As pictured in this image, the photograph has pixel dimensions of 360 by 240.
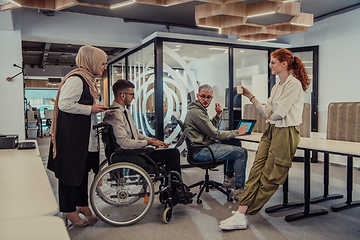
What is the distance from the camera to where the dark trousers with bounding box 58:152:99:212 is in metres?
2.31

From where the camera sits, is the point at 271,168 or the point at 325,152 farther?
the point at 271,168

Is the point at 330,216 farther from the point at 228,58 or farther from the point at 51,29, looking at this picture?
the point at 51,29

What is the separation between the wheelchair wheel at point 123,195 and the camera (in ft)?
7.75

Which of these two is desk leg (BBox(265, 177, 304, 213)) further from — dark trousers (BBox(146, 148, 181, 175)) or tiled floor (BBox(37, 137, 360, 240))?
dark trousers (BBox(146, 148, 181, 175))

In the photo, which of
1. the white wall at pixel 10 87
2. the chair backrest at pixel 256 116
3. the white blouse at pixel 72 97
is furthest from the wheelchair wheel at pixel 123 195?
the white wall at pixel 10 87

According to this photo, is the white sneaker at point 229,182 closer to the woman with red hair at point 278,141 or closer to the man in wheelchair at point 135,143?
the man in wheelchair at point 135,143

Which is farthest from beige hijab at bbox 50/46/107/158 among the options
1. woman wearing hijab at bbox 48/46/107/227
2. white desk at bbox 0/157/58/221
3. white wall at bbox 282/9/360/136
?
white wall at bbox 282/9/360/136

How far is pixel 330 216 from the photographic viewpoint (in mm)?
2688

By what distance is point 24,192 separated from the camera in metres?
1.07

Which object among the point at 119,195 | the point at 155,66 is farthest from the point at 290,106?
the point at 155,66

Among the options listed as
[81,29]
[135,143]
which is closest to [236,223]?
[135,143]

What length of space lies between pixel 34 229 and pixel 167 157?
190 cm

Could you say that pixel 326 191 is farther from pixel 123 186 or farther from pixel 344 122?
pixel 123 186

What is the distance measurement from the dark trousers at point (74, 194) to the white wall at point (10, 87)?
3.21 meters
